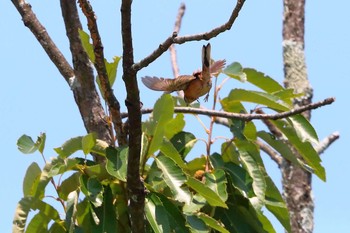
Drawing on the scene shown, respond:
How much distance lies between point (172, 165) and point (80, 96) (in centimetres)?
69

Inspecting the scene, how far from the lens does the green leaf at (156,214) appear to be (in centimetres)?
314

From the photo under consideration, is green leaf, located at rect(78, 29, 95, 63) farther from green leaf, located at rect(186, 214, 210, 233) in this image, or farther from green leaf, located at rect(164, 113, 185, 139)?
green leaf, located at rect(186, 214, 210, 233)

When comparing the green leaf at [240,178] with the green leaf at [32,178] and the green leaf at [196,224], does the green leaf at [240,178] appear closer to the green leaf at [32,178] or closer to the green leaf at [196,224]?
the green leaf at [196,224]

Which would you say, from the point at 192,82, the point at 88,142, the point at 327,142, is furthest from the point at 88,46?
the point at 327,142

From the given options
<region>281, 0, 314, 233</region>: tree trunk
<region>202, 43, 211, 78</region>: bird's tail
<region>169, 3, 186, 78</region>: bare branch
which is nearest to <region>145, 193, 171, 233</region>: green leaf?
<region>202, 43, 211, 78</region>: bird's tail

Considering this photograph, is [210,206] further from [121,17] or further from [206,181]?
[121,17]

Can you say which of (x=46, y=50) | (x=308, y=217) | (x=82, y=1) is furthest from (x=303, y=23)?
(x=82, y=1)

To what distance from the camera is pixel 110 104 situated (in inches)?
124

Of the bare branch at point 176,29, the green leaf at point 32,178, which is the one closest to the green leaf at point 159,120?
the green leaf at point 32,178

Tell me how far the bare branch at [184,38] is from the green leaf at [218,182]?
74 centimetres

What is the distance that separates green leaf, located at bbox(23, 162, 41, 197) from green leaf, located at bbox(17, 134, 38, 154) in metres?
0.09

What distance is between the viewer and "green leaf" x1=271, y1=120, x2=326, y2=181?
3547 millimetres

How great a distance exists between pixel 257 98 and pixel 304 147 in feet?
0.98

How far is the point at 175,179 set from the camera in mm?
3139
